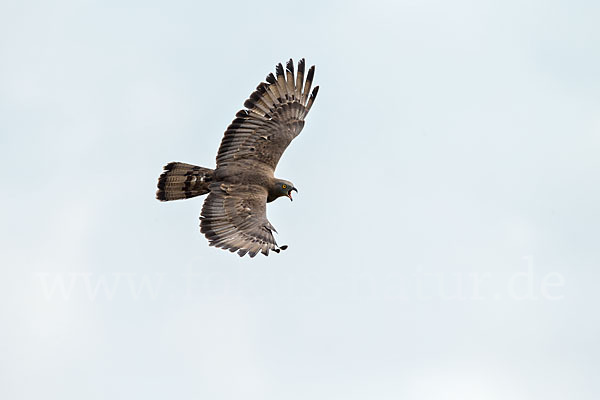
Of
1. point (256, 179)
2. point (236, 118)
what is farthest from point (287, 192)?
point (236, 118)

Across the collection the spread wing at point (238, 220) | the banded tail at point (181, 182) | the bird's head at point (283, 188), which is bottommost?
the spread wing at point (238, 220)

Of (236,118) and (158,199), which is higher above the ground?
(236,118)

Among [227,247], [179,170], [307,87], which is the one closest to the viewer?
[227,247]

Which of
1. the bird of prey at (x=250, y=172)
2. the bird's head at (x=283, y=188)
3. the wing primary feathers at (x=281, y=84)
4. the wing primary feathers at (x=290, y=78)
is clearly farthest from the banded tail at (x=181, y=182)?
the wing primary feathers at (x=290, y=78)

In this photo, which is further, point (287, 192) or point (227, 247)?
point (287, 192)

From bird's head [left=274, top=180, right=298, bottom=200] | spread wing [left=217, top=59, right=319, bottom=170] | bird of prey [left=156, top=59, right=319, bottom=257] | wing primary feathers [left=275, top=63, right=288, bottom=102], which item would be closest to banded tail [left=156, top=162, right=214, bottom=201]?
bird of prey [left=156, top=59, right=319, bottom=257]

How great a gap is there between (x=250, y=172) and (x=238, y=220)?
1.41 meters

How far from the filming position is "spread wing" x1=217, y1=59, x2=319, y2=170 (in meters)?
21.9

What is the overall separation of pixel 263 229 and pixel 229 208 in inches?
37.8

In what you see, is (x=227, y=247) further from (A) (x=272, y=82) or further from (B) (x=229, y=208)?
(A) (x=272, y=82)

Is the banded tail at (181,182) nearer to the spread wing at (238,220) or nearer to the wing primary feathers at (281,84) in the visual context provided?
the spread wing at (238,220)

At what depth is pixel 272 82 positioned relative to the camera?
22.4m

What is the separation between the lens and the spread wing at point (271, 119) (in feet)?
71.7

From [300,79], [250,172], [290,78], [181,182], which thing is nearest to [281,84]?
[290,78]
